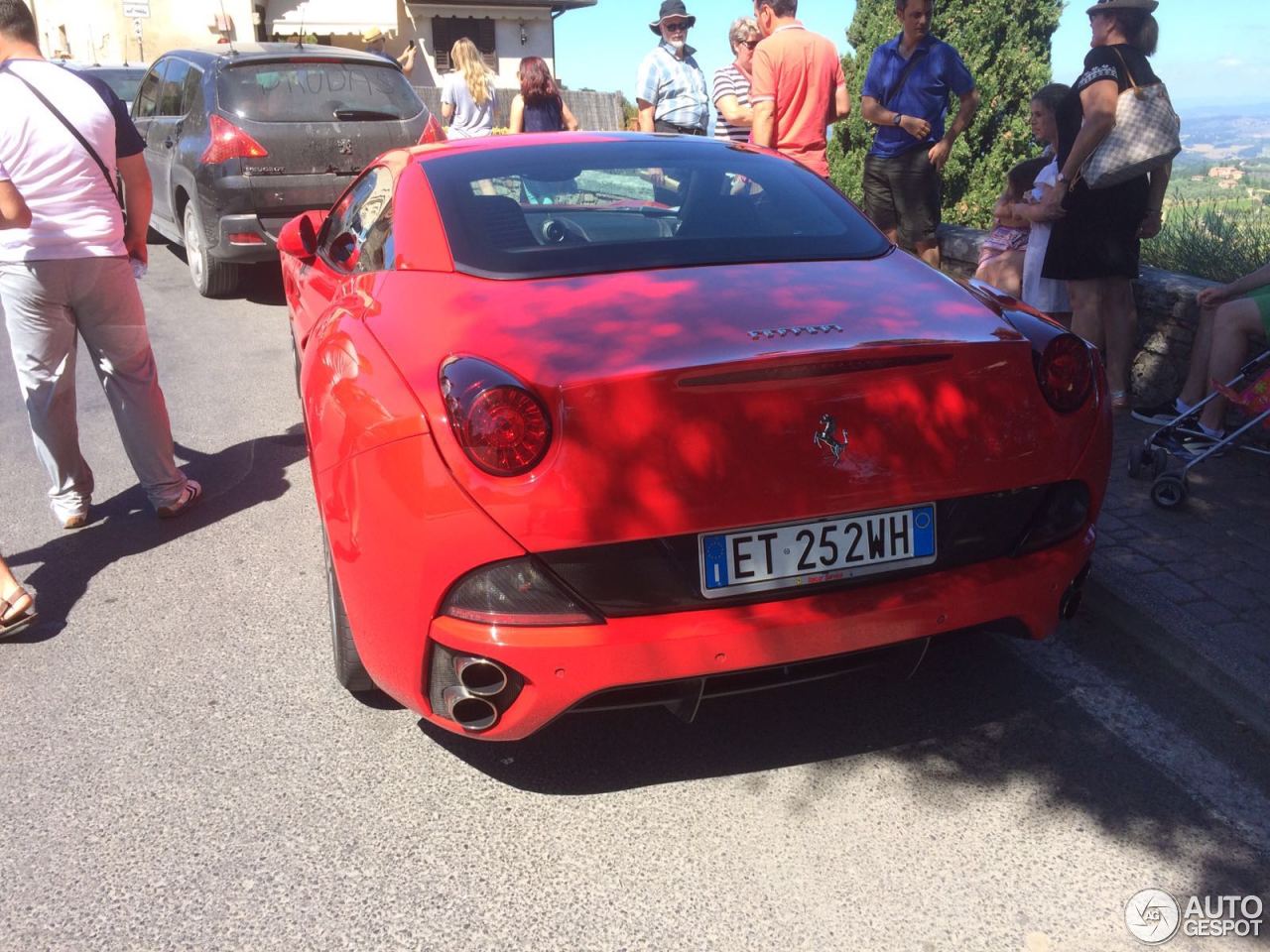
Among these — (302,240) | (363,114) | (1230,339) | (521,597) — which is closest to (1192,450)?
(1230,339)

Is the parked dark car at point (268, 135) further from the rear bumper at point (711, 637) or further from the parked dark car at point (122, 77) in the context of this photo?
the rear bumper at point (711, 637)

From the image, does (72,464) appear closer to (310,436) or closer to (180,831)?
(310,436)

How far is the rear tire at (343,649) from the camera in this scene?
10.0 ft

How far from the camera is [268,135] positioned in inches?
323

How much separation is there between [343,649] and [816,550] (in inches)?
53.5

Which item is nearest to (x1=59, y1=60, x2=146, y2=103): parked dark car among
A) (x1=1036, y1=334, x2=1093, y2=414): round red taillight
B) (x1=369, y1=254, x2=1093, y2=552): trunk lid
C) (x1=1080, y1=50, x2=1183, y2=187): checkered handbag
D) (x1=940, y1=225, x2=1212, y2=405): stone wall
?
(x1=1080, y1=50, x2=1183, y2=187): checkered handbag

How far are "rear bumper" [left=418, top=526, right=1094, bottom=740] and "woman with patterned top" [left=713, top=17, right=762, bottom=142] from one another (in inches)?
236

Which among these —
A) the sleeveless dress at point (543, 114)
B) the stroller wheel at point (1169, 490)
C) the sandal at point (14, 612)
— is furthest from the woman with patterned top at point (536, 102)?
the sandal at point (14, 612)

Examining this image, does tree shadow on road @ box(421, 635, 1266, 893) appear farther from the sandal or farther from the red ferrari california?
the sandal

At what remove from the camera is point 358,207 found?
14.3 ft

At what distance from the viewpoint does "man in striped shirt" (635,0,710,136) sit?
8906mm

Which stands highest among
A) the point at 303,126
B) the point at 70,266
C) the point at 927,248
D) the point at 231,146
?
the point at 303,126

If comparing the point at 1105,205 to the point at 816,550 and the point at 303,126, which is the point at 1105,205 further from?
the point at 303,126

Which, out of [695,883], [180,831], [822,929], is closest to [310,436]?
[180,831]
